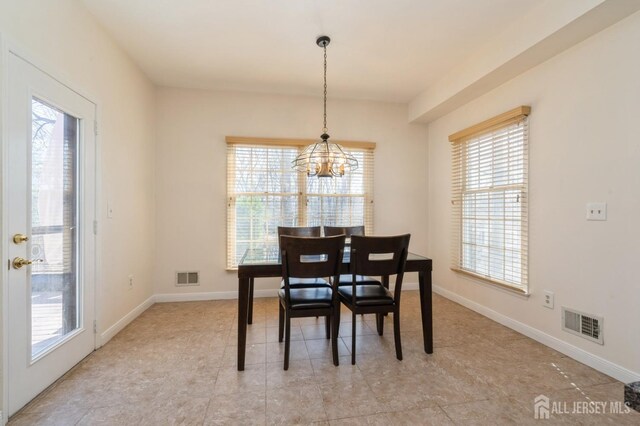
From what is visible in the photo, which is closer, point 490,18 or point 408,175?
point 490,18

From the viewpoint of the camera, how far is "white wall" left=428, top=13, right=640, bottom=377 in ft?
6.39

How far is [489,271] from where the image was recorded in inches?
124

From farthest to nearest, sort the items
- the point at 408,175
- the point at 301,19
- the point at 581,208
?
the point at 408,175, the point at 301,19, the point at 581,208

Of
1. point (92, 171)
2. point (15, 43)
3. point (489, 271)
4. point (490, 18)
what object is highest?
point (490, 18)

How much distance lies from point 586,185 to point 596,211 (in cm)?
21

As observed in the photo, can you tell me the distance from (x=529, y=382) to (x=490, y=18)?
109 inches

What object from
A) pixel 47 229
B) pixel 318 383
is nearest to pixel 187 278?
pixel 47 229

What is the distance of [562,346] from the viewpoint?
2348mm

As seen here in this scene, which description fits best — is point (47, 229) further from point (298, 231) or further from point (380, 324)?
point (380, 324)

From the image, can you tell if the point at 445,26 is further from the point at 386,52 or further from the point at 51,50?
the point at 51,50

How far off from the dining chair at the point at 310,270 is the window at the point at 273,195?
63.3 inches

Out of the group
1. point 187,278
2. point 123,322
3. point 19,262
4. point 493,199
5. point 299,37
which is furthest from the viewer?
point 187,278

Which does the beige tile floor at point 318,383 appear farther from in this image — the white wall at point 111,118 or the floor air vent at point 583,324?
the white wall at point 111,118

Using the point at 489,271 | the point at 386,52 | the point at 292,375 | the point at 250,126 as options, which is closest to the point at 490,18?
the point at 386,52
